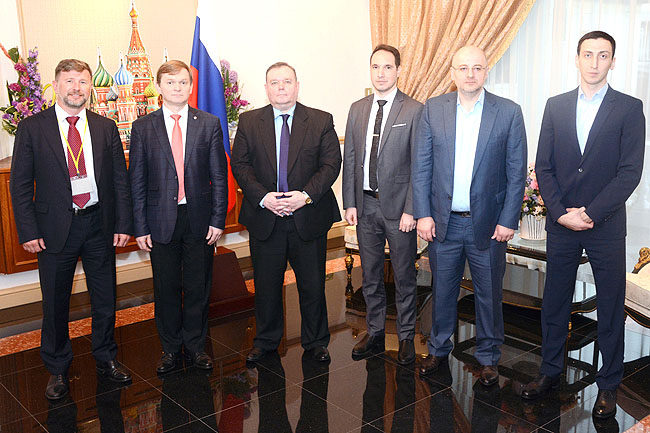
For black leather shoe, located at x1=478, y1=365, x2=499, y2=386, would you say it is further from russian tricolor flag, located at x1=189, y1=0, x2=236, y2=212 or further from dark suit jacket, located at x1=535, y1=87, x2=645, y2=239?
russian tricolor flag, located at x1=189, y1=0, x2=236, y2=212

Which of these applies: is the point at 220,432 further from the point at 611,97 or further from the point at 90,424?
the point at 611,97

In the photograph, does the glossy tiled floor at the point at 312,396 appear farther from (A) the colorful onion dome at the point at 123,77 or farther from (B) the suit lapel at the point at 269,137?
(A) the colorful onion dome at the point at 123,77

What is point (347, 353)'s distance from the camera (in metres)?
3.89

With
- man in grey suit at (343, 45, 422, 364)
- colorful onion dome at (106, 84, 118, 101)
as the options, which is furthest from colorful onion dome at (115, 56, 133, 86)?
man in grey suit at (343, 45, 422, 364)

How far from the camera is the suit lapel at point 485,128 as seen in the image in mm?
3268

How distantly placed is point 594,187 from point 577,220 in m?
0.19

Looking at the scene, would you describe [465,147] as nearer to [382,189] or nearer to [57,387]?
[382,189]

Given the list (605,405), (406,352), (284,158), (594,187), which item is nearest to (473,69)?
(594,187)

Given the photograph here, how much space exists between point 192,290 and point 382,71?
1711 mm

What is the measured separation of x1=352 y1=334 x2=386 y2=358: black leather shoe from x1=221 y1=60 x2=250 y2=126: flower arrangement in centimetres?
263

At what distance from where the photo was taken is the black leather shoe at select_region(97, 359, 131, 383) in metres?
3.48

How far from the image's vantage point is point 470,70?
3.26 m

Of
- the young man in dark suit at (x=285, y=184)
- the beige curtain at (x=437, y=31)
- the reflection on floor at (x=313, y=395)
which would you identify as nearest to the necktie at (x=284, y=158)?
the young man in dark suit at (x=285, y=184)

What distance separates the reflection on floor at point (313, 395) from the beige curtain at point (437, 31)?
299 centimetres
